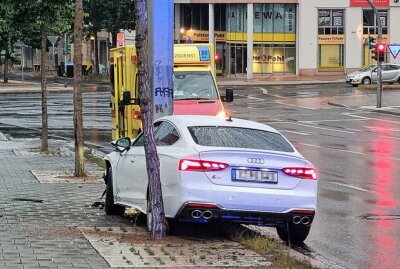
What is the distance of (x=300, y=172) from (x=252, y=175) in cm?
57

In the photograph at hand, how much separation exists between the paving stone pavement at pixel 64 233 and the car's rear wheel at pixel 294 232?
76 cm

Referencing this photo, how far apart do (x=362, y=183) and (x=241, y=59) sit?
63412 millimetres

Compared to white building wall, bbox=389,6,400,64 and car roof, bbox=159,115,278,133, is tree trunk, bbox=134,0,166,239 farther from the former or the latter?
white building wall, bbox=389,6,400,64

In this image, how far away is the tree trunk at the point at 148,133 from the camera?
33.6ft

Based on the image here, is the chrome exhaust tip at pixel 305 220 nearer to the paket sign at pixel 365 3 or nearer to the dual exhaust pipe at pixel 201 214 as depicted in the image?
the dual exhaust pipe at pixel 201 214

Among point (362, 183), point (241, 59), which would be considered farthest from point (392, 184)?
point (241, 59)

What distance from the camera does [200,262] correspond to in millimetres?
9039

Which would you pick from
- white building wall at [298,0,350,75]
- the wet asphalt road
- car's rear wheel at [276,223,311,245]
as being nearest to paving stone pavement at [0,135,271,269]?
car's rear wheel at [276,223,311,245]

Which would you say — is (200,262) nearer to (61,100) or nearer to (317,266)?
(317,266)

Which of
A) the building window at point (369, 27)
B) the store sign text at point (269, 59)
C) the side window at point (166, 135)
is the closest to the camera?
the side window at point (166, 135)

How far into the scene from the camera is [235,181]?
10.2m

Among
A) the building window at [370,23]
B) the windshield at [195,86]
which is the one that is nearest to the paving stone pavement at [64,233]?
the windshield at [195,86]

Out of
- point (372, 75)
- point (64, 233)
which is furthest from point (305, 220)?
point (372, 75)

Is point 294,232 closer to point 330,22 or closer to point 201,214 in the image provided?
point 201,214
